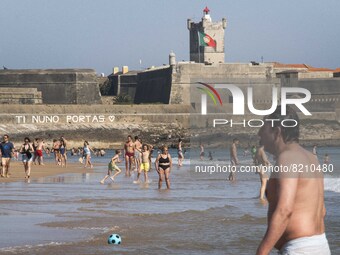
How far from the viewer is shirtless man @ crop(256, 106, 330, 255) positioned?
388cm

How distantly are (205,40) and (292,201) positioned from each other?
248 ft

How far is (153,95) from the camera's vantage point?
73.9 m

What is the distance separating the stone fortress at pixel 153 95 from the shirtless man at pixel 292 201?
194 ft

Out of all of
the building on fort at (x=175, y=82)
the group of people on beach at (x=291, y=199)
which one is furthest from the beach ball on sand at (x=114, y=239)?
the building on fort at (x=175, y=82)

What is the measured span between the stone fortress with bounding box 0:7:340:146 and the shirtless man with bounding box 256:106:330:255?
194 ft

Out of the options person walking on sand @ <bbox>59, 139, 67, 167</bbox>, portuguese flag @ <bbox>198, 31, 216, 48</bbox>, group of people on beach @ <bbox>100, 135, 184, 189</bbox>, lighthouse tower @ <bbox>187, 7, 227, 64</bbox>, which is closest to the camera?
group of people on beach @ <bbox>100, 135, 184, 189</bbox>

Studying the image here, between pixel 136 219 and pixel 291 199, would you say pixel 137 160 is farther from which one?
pixel 291 199

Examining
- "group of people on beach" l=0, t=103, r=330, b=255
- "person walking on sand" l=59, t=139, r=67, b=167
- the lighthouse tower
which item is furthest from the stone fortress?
"group of people on beach" l=0, t=103, r=330, b=255

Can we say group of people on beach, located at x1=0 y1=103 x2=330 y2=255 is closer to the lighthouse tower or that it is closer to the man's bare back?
the man's bare back

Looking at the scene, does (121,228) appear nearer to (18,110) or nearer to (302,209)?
(302,209)

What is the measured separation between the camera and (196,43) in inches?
3354

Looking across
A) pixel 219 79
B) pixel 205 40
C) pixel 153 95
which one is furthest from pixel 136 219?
pixel 205 40

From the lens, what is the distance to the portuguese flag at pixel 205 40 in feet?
255

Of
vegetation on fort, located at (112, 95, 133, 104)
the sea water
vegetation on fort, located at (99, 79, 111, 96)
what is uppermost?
vegetation on fort, located at (99, 79, 111, 96)
